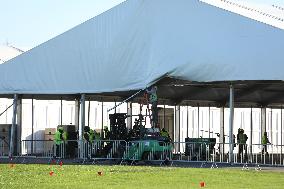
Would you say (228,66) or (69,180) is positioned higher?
(228,66)

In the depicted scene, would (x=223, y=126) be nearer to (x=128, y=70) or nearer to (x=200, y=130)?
(x=200, y=130)

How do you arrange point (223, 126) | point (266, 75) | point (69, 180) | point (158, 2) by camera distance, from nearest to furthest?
point (69, 180) → point (266, 75) → point (158, 2) → point (223, 126)

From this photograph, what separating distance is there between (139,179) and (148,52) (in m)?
13.7

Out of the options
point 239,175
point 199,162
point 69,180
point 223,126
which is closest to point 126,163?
point 199,162

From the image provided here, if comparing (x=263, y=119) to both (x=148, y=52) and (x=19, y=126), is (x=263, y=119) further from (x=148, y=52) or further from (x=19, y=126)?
(x=148, y=52)

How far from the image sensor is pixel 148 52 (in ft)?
125

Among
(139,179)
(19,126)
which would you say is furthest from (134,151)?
(19,126)

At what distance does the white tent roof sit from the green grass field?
689cm

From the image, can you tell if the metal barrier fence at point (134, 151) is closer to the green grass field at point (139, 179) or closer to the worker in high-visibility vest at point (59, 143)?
the worker in high-visibility vest at point (59, 143)

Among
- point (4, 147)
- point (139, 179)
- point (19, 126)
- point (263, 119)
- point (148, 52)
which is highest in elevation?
point (148, 52)

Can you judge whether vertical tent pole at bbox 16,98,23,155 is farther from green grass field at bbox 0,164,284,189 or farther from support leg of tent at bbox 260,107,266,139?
support leg of tent at bbox 260,107,266,139

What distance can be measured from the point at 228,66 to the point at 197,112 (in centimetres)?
2316

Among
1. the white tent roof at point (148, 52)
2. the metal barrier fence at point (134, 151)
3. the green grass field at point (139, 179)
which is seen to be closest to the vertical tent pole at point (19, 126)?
the metal barrier fence at point (134, 151)

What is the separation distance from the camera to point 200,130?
57.7 metres
